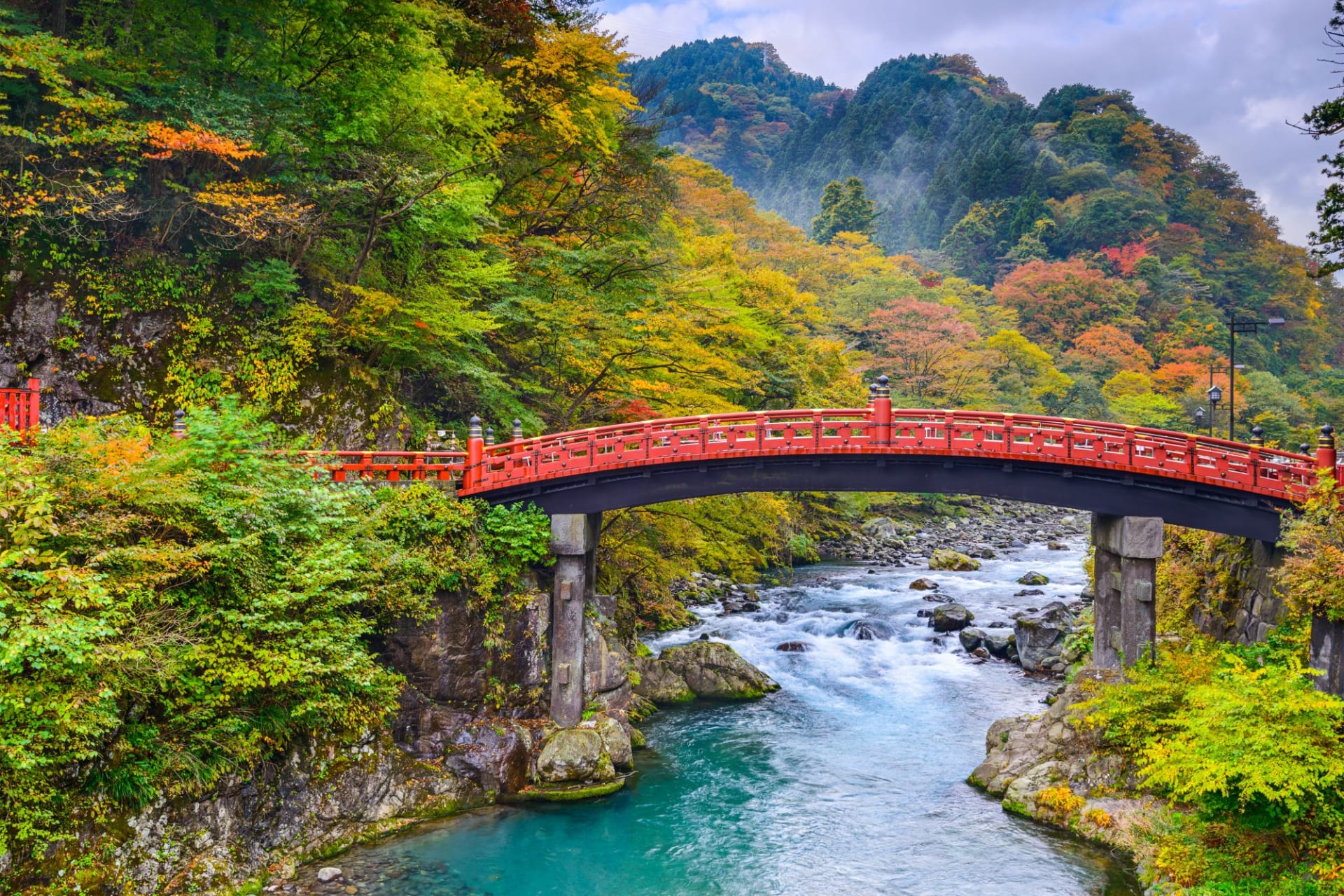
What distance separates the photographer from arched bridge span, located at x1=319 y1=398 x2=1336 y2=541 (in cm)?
1806

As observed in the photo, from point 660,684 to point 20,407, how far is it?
15153 mm

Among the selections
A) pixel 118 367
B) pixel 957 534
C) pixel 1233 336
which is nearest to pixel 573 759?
pixel 118 367

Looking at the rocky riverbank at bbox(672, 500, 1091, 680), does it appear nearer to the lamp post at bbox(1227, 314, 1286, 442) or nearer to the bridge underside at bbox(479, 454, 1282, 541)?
the bridge underside at bbox(479, 454, 1282, 541)

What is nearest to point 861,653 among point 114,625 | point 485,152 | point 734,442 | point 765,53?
point 734,442

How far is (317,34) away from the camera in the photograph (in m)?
20.9

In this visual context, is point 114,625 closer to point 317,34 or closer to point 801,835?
point 801,835

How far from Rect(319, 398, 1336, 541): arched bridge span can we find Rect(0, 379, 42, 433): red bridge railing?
5.04 meters

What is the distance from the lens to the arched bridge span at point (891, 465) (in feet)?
59.3

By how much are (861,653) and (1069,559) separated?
19.5 metres

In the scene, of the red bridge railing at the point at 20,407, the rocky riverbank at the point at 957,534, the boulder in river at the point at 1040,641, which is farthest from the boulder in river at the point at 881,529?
the red bridge railing at the point at 20,407

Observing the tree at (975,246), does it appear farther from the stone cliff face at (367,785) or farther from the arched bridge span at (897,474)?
the stone cliff face at (367,785)

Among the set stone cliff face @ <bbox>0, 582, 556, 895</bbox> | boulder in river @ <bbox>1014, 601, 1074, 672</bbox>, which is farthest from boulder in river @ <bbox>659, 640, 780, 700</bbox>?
boulder in river @ <bbox>1014, 601, 1074, 672</bbox>

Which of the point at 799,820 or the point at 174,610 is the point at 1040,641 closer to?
the point at 799,820

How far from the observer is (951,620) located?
95.2 feet
